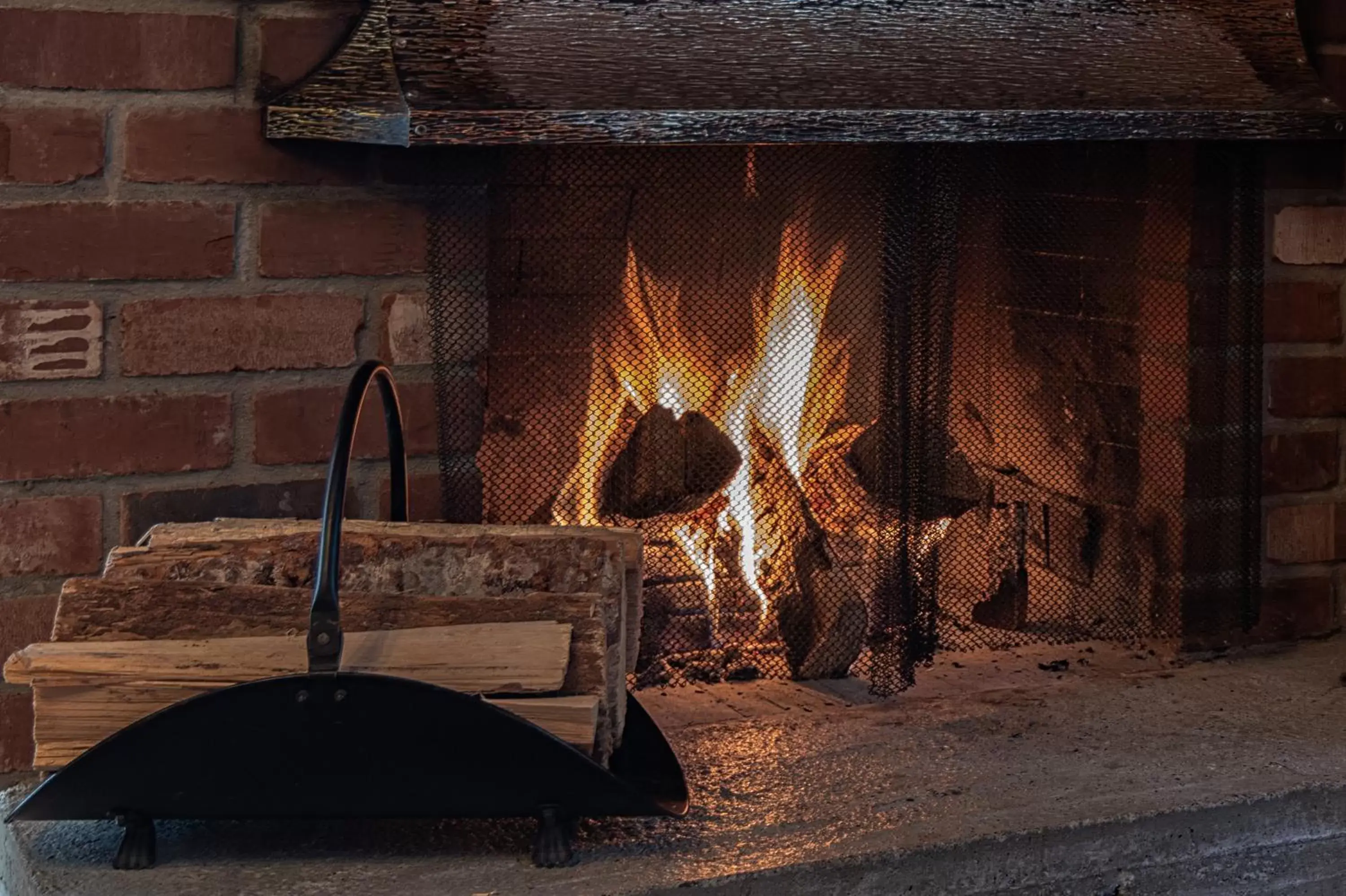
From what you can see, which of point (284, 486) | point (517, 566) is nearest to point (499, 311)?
point (284, 486)

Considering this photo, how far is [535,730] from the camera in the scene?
1248 mm

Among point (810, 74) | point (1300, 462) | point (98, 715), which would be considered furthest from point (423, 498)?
point (1300, 462)

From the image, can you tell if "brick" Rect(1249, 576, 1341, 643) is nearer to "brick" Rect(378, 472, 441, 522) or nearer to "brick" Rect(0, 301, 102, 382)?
"brick" Rect(378, 472, 441, 522)

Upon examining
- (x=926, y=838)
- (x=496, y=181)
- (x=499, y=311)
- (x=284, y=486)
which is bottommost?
(x=926, y=838)

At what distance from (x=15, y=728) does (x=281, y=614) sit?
1.24ft

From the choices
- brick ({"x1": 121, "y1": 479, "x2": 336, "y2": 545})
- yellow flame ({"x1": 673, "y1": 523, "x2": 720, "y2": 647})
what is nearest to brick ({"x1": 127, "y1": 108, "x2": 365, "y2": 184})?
brick ({"x1": 121, "y1": 479, "x2": 336, "y2": 545})

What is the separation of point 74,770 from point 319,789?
18cm

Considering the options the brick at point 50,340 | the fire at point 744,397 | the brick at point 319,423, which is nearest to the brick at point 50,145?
the brick at point 50,340

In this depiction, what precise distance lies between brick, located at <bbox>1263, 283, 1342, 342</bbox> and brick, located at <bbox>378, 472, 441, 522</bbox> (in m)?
0.94

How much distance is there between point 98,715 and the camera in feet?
4.25

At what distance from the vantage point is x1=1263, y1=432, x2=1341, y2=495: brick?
196cm

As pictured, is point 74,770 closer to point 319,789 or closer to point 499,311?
point 319,789

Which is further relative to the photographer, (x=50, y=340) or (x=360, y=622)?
(x=50, y=340)

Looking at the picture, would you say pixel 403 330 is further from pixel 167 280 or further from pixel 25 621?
pixel 25 621
